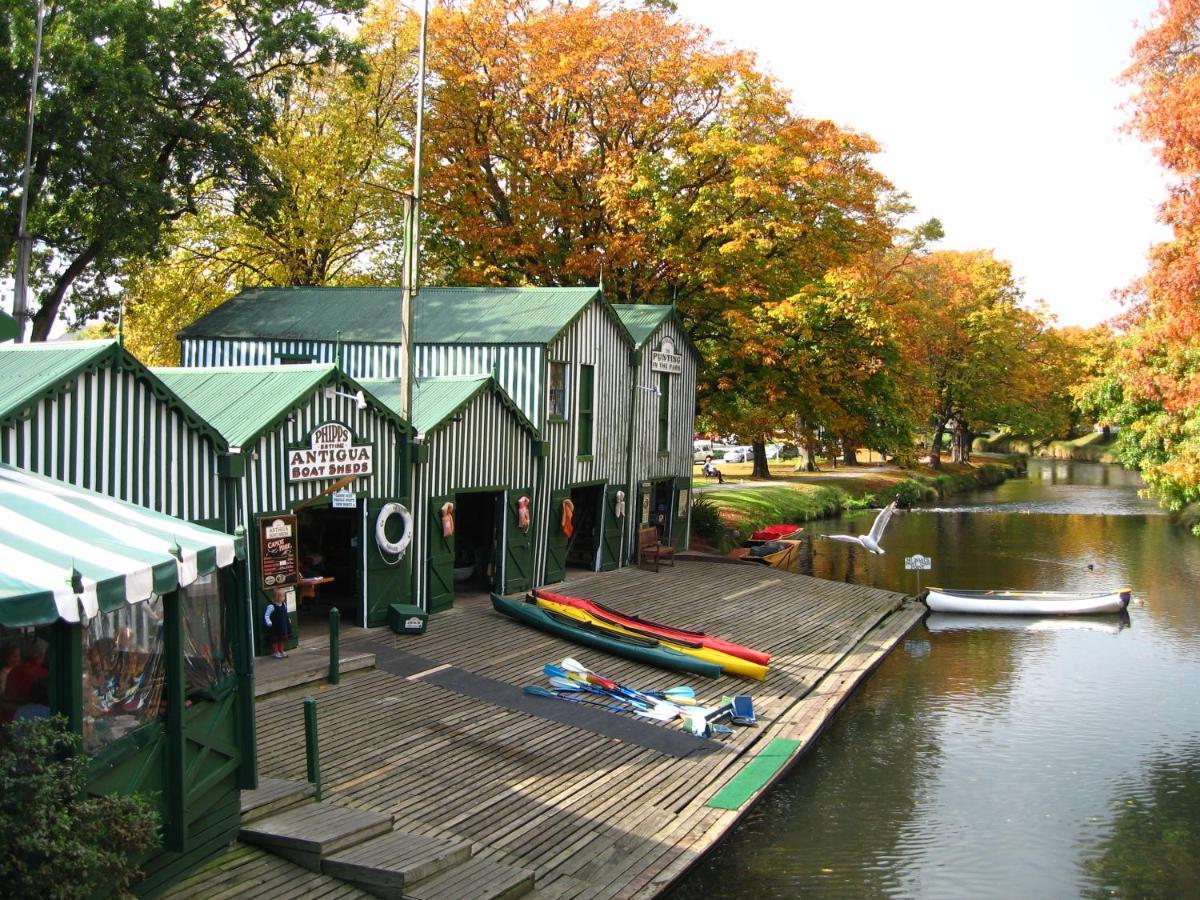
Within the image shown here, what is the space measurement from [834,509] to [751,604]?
23.8 meters

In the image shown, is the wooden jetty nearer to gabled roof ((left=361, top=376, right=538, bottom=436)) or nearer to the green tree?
gabled roof ((left=361, top=376, right=538, bottom=436))

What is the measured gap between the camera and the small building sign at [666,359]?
28000mm

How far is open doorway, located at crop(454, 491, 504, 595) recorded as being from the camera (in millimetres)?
21969

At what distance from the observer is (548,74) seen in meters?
31.9

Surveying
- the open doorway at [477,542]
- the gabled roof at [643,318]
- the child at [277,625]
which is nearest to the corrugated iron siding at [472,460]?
the open doorway at [477,542]

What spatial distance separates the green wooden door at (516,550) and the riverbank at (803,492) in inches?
398

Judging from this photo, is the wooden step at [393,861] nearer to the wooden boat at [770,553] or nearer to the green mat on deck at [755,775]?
the green mat on deck at [755,775]

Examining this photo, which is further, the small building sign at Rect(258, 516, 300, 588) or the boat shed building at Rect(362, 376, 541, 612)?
the boat shed building at Rect(362, 376, 541, 612)

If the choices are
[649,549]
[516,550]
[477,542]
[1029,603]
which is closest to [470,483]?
[516,550]

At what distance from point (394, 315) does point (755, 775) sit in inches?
567

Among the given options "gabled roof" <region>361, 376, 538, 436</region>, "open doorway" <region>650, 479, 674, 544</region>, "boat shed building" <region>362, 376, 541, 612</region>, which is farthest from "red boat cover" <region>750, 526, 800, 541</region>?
"gabled roof" <region>361, 376, 538, 436</region>

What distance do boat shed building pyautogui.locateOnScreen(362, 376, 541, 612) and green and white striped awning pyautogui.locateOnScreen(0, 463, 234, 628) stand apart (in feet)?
31.3

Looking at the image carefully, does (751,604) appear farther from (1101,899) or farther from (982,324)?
(982,324)

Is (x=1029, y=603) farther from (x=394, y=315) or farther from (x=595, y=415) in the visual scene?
(x=394, y=315)
